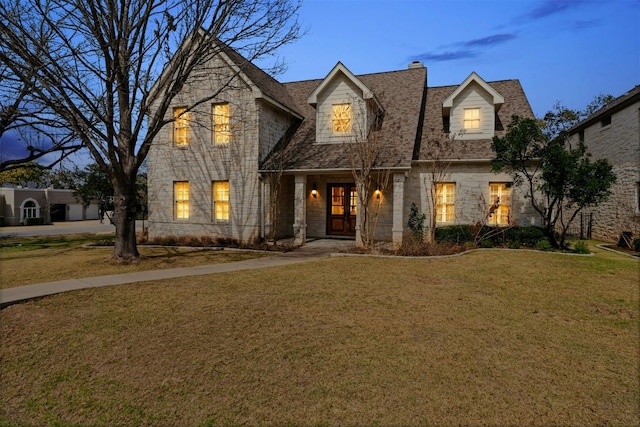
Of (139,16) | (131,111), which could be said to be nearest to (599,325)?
(131,111)

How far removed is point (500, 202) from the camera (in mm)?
15578

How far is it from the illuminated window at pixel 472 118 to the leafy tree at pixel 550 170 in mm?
2323

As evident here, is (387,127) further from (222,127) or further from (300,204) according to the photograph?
(222,127)

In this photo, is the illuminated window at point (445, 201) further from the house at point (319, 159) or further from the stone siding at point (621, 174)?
the stone siding at point (621, 174)

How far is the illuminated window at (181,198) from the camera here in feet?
56.6

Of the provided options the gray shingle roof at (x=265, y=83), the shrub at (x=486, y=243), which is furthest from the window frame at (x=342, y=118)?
the shrub at (x=486, y=243)

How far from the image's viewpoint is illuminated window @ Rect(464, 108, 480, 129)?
54.2 feet

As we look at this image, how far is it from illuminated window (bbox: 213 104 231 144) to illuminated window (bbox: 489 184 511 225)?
1230 centimetres

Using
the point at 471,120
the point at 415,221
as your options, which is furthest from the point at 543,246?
the point at 471,120

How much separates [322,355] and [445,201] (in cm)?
1310

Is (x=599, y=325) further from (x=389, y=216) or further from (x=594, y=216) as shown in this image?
(x=594, y=216)

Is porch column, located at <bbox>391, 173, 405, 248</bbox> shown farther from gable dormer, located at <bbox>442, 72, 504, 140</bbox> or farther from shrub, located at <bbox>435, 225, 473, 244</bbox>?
gable dormer, located at <bbox>442, 72, 504, 140</bbox>

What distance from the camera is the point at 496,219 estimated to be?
51.0ft

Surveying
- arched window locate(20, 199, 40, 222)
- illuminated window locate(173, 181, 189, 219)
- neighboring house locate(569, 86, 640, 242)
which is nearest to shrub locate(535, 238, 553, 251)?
neighboring house locate(569, 86, 640, 242)
